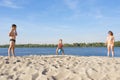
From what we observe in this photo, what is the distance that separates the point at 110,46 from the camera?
15.1 m

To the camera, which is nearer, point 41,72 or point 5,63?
point 41,72

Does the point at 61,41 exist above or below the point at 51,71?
above

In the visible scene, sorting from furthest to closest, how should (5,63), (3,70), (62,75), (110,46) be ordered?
(110,46) → (5,63) → (3,70) → (62,75)

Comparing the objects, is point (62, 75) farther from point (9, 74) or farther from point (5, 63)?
point (5, 63)

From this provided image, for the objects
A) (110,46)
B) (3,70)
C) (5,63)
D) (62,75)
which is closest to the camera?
(62,75)

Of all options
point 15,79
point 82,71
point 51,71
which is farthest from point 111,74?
point 15,79

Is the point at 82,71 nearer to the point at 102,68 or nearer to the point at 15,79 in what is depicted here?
the point at 102,68

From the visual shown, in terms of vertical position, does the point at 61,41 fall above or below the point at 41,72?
above

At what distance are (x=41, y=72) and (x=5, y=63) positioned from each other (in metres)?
2.04

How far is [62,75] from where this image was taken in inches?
290

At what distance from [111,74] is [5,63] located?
135 inches

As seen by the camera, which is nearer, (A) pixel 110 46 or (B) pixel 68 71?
(B) pixel 68 71

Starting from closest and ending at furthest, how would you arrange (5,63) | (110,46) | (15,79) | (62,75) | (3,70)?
(15,79) → (62,75) → (3,70) → (5,63) → (110,46)

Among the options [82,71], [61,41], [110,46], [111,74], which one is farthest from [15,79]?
[61,41]
